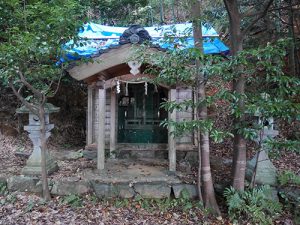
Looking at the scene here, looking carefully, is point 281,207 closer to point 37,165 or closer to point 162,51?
point 162,51

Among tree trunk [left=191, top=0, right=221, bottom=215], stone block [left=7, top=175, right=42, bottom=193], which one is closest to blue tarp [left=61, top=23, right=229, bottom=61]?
tree trunk [left=191, top=0, right=221, bottom=215]

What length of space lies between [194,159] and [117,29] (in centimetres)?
423

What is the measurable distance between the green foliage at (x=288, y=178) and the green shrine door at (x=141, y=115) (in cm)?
315

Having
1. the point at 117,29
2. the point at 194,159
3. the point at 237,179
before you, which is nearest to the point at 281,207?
the point at 237,179

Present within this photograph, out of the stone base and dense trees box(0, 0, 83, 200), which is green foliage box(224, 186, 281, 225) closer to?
dense trees box(0, 0, 83, 200)

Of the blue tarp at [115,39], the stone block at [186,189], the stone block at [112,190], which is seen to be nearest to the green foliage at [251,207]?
the stone block at [186,189]

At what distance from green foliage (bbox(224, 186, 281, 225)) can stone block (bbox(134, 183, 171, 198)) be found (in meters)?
1.12

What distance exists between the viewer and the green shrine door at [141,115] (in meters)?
7.41

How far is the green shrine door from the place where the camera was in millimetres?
7410

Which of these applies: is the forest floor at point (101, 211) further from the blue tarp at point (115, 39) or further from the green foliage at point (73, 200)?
the blue tarp at point (115, 39)

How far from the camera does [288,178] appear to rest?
16.4 feet

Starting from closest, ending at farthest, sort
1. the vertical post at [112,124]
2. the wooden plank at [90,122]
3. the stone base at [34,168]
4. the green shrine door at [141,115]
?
the stone base at [34,168], the vertical post at [112,124], the wooden plank at [90,122], the green shrine door at [141,115]

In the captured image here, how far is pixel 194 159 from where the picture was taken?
6.83 m

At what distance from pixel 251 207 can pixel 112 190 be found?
2390 mm
